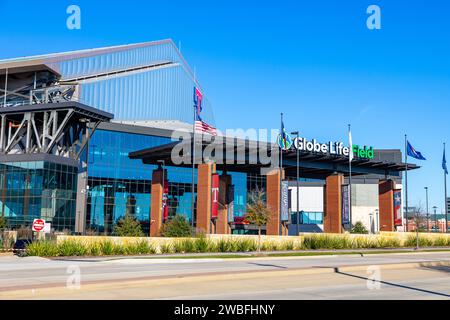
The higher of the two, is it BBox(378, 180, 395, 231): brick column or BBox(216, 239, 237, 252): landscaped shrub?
BBox(378, 180, 395, 231): brick column

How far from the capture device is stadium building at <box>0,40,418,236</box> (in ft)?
181

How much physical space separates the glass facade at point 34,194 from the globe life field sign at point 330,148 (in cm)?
2548

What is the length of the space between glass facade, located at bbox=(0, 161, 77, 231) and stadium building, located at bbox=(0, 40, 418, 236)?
102mm

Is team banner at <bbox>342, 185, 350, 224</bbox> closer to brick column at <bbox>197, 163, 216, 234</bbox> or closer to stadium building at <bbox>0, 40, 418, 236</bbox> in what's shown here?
stadium building at <bbox>0, 40, 418, 236</bbox>

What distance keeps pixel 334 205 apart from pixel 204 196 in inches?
658

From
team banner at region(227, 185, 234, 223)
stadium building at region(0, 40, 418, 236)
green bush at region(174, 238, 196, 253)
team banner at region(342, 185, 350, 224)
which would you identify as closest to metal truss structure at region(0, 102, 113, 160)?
stadium building at region(0, 40, 418, 236)

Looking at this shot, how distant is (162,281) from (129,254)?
56.6 ft

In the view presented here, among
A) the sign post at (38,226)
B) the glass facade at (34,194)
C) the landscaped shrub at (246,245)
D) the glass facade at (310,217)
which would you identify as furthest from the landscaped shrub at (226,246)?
the glass facade at (310,217)

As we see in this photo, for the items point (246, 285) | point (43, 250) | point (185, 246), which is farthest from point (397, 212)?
point (246, 285)

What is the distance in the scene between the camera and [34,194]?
53031mm

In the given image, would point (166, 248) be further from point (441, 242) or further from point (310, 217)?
point (310, 217)

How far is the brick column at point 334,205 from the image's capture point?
6234 cm

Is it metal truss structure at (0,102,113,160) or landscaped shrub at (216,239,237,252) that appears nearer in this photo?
landscaped shrub at (216,239,237,252)
